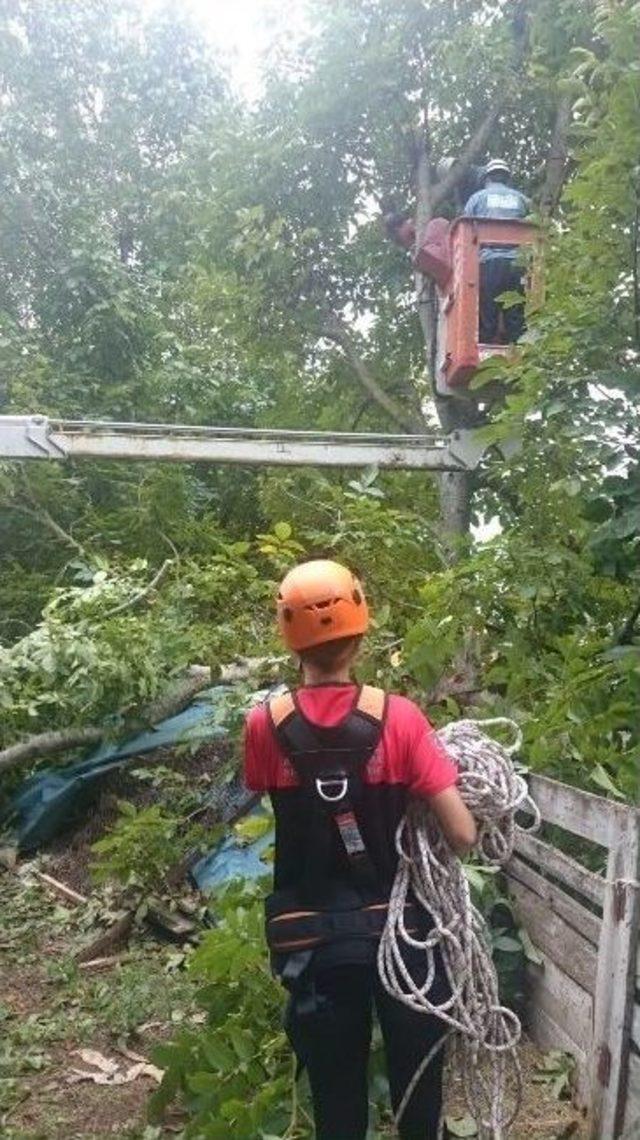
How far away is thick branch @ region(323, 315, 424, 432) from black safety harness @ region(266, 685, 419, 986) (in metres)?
7.42

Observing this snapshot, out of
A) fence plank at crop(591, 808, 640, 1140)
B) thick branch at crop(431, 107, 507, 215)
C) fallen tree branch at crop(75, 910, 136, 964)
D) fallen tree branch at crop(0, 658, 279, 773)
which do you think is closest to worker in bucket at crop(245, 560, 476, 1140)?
fence plank at crop(591, 808, 640, 1140)

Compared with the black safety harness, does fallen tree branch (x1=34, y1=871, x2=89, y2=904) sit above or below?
below

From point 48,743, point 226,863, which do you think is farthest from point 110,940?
point 48,743

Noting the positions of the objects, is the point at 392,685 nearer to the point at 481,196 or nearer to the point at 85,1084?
the point at 85,1084

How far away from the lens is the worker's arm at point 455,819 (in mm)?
2004

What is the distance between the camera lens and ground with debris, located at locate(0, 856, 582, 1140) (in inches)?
121

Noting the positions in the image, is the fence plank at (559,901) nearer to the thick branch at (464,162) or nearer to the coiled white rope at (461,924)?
the coiled white rope at (461,924)

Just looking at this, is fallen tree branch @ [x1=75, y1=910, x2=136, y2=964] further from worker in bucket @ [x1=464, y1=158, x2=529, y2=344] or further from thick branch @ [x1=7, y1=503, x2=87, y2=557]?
thick branch @ [x1=7, y1=503, x2=87, y2=557]

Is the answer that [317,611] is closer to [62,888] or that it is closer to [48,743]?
[62,888]

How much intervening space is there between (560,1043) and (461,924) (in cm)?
116

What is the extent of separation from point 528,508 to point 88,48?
9514 mm

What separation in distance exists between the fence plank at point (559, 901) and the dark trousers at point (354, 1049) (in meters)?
0.74

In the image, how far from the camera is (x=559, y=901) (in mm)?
2980

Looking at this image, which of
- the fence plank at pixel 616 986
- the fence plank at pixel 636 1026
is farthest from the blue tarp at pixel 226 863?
the fence plank at pixel 636 1026
